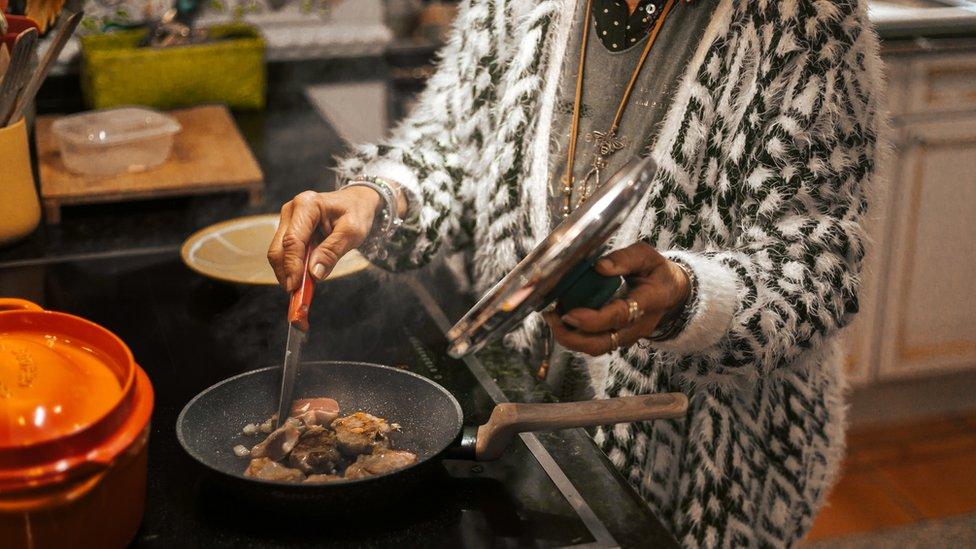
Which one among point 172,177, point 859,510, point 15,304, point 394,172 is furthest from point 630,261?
point 859,510

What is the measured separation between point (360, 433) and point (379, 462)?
0.15 ft

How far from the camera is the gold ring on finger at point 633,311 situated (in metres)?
0.94

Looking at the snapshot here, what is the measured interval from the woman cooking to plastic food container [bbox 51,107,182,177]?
55cm

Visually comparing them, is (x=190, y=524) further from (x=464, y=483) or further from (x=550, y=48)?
(x=550, y=48)

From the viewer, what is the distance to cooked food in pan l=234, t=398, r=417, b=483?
0.93 m

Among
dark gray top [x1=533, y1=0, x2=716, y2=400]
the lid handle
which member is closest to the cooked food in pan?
the lid handle

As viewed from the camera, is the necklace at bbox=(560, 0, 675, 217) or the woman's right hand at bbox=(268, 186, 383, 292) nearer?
the woman's right hand at bbox=(268, 186, 383, 292)

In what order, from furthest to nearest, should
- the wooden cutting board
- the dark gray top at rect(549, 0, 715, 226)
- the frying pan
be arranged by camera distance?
1. the wooden cutting board
2. the dark gray top at rect(549, 0, 715, 226)
3. the frying pan

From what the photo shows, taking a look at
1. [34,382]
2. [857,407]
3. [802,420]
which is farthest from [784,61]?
[857,407]

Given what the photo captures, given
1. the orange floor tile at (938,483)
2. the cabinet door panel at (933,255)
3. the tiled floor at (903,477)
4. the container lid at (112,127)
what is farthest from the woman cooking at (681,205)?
the cabinet door panel at (933,255)

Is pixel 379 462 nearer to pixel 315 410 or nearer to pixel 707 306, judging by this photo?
pixel 315 410

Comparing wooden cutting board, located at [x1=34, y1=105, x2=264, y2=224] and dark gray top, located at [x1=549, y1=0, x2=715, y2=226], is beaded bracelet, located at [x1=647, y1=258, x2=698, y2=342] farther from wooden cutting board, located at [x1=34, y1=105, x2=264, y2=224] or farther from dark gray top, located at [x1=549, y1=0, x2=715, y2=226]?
wooden cutting board, located at [x1=34, y1=105, x2=264, y2=224]

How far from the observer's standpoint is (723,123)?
3.70 feet

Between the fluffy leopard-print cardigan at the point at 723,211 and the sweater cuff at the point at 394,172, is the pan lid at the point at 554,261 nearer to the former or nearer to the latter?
the fluffy leopard-print cardigan at the point at 723,211
